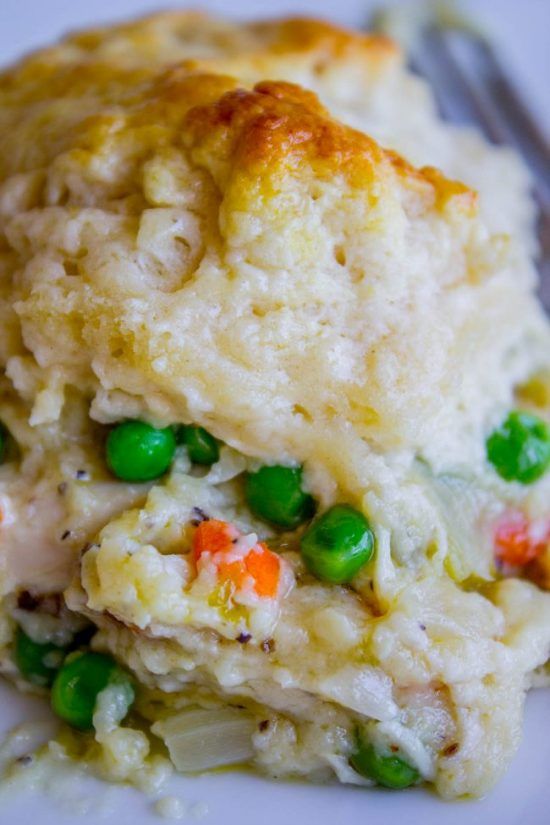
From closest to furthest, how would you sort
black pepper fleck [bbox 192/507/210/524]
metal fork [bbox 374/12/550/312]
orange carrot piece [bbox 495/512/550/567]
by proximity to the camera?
black pepper fleck [bbox 192/507/210/524]
orange carrot piece [bbox 495/512/550/567]
metal fork [bbox 374/12/550/312]

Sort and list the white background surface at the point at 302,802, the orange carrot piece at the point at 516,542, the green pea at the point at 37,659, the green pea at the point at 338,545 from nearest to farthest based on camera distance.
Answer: the white background surface at the point at 302,802
the green pea at the point at 338,545
the green pea at the point at 37,659
the orange carrot piece at the point at 516,542

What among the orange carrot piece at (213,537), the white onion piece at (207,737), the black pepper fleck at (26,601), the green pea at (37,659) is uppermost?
the orange carrot piece at (213,537)

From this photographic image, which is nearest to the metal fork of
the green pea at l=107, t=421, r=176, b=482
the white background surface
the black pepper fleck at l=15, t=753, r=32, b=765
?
the green pea at l=107, t=421, r=176, b=482

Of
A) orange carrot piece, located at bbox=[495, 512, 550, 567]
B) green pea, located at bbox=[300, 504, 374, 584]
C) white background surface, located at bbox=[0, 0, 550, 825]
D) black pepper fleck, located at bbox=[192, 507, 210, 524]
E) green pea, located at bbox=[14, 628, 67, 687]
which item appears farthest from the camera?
orange carrot piece, located at bbox=[495, 512, 550, 567]

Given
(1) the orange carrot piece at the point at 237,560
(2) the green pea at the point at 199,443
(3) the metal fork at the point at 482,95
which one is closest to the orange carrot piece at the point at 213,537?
(1) the orange carrot piece at the point at 237,560

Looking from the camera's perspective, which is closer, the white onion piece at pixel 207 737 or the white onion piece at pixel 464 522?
the white onion piece at pixel 207 737

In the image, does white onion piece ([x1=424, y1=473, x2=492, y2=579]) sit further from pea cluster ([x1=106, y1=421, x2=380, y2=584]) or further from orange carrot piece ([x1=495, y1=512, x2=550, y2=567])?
pea cluster ([x1=106, y1=421, x2=380, y2=584])

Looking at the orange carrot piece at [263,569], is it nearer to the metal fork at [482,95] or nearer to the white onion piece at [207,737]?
the white onion piece at [207,737]
